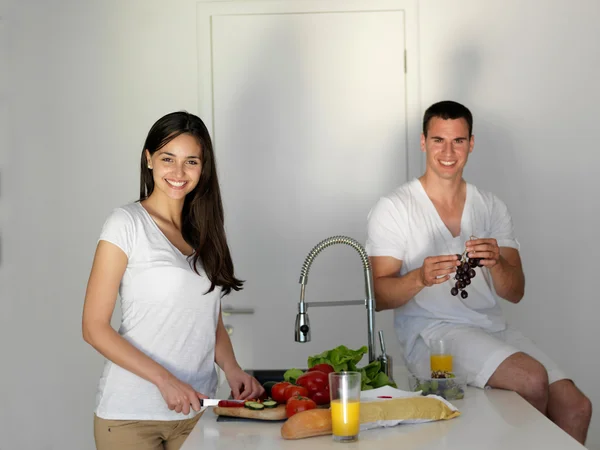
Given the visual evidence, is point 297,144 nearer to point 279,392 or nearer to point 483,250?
point 483,250

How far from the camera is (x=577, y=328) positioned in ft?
12.3

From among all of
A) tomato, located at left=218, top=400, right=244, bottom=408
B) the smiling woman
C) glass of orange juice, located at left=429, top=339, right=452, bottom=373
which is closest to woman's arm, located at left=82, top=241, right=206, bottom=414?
the smiling woman

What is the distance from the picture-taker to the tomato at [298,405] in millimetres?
1817

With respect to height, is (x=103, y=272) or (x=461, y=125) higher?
(x=461, y=125)

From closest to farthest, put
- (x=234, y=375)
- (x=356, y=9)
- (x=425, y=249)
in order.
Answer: (x=234, y=375) < (x=425, y=249) < (x=356, y=9)

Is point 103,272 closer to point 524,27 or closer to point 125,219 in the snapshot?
point 125,219

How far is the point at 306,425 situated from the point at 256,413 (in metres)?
0.19

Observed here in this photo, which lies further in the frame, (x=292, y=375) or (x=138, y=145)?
(x=138, y=145)

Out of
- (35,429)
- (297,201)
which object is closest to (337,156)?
(297,201)

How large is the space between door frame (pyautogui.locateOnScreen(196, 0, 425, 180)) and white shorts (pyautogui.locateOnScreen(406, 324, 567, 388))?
4.11 feet

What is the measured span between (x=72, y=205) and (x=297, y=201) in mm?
1090

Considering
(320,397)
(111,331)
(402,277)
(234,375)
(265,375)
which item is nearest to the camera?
(320,397)

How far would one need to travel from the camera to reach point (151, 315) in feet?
7.12

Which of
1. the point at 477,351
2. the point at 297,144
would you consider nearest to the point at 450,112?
the point at 477,351
